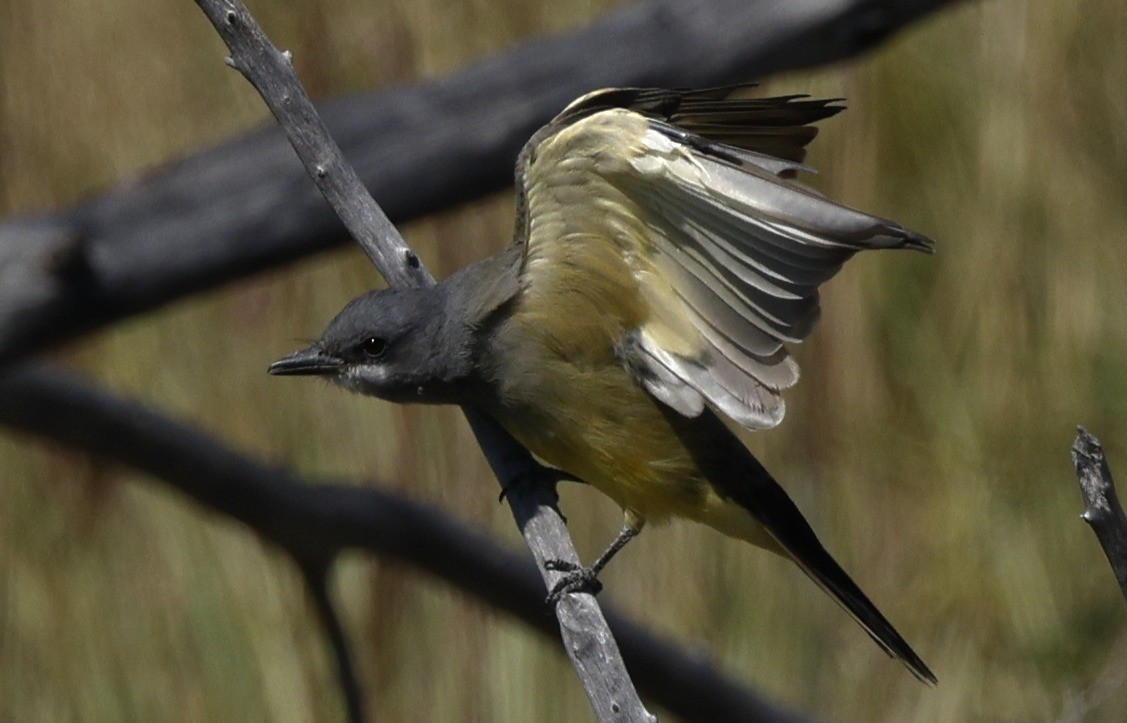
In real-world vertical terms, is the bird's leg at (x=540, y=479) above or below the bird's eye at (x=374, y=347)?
below

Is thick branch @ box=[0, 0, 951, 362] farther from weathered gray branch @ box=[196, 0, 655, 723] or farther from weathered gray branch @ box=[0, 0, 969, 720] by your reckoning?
weathered gray branch @ box=[196, 0, 655, 723]

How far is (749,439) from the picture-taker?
16.3 ft

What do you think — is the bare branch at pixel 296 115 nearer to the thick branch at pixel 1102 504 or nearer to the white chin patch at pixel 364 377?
the white chin patch at pixel 364 377

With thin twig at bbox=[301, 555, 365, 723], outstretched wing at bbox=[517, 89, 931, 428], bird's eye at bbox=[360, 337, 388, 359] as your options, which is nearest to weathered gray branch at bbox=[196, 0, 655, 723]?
bird's eye at bbox=[360, 337, 388, 359]

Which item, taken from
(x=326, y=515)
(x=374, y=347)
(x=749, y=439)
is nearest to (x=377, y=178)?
(x=374, y=347)

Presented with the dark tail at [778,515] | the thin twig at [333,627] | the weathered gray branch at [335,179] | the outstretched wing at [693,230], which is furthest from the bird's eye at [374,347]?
the thin twig at [333,627]

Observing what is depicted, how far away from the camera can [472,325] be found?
10.3 ft

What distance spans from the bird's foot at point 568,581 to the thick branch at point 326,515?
0.77 m

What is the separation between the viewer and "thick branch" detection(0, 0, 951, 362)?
3.53 meters

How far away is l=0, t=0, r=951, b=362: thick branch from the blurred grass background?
46.5 inches

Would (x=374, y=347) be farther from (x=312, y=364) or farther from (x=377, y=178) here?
(x=377, y=178)

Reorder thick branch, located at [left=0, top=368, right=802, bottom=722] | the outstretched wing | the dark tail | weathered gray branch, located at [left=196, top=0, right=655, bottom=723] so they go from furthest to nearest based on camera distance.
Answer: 1. thick branch, located at [left=0, top=368, right=802, bottom=722]
2. the dark tail
3. weathered gray branch, located at [left=196, top=0, right=655, bottom=723]
4. the outstretched wing

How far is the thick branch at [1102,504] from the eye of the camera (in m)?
1.95

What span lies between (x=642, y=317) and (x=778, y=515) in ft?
1.88
